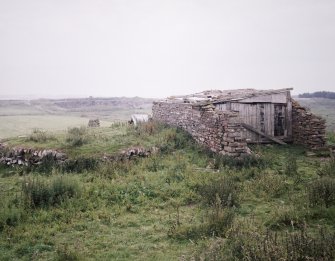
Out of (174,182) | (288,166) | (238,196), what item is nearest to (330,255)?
(238,196)

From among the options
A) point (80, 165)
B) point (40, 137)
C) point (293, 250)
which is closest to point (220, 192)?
point (293, 250)

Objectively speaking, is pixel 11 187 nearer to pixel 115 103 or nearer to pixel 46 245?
pixel 46 245

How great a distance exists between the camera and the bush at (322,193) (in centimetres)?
720

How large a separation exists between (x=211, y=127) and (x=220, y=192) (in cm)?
503

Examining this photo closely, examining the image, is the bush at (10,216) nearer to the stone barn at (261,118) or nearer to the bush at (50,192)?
the bush at (50,192)

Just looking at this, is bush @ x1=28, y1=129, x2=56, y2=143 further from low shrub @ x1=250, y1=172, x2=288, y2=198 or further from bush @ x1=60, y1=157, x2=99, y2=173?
low shrub @ x1=250, y1=172, x2=288, y2=198

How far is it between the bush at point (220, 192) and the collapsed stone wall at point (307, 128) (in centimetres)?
690

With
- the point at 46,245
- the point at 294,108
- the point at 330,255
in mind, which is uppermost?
the point at 294,108

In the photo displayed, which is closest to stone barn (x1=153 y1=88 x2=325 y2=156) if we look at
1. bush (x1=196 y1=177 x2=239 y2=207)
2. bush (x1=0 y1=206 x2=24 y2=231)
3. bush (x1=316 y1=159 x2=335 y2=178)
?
bush (x1=316 y1=159 x2=335 y2=178)

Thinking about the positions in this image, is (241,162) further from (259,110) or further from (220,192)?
(259,110)

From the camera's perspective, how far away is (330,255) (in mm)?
4266

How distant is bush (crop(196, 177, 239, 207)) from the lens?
7.82 m

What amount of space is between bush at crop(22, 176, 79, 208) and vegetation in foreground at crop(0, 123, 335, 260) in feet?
0.09

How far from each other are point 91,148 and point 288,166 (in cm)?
730
